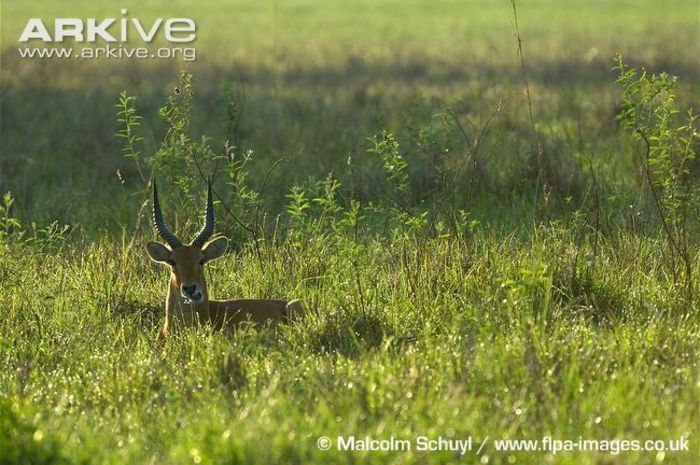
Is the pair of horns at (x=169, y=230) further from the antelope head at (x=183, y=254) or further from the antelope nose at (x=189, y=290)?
the antelope nose at (x=189, y=290)

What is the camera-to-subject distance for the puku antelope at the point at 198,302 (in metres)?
7.16

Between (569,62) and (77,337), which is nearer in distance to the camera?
(77,337)

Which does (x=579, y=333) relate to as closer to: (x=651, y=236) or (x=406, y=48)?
(x=651, y=236)

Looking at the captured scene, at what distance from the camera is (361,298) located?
6.94 m

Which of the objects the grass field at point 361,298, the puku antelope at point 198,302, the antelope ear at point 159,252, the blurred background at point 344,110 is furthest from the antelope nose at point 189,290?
the blurred background at point 344,110

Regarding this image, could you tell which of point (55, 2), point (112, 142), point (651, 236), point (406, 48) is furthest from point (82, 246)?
point (55, 2)

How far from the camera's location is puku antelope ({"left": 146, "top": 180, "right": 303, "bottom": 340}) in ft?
23.5

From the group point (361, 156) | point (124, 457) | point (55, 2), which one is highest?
point (55, 2)

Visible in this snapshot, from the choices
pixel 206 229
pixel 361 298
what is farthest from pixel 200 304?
pixel 361 298

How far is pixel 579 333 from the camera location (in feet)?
20.9

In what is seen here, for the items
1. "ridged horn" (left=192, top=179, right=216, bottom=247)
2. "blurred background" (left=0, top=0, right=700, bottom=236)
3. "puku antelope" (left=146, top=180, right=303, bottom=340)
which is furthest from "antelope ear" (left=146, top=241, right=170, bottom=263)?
"blurred background" (left=0, top=0, right=700, bottom=236)

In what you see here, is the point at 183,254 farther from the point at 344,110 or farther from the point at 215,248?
the point at 344,110

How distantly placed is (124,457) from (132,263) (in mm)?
3045

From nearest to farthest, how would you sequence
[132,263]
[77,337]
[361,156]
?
[77,337]
[132,263]
[361,156]
